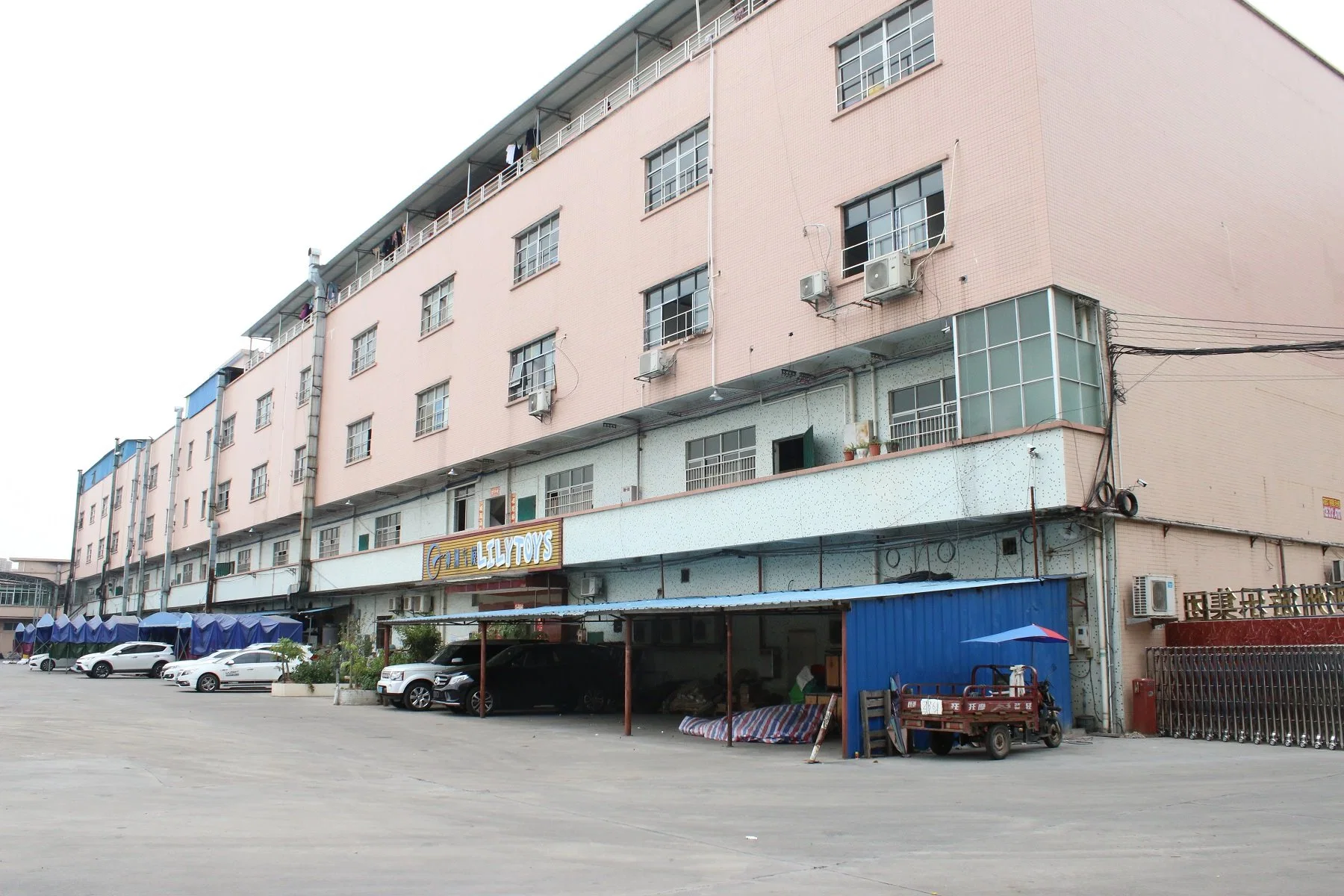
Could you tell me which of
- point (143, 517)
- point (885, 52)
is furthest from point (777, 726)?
point (143, 517)

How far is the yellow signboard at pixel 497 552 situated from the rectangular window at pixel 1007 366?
1356cm

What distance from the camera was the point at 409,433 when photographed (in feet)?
128

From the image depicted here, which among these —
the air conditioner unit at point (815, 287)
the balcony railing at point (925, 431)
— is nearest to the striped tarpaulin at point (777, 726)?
the balcony railing at point (925, 431)

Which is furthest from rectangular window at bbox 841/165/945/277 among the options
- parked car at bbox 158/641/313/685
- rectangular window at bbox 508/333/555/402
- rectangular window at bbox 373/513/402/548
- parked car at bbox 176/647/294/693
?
rectangular window at bbox 373/513/402/548

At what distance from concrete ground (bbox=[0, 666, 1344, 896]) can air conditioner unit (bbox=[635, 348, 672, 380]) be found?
34.4 feet

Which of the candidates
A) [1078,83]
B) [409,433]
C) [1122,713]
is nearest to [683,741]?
[1122,713]

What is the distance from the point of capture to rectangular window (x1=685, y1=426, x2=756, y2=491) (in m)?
25.4

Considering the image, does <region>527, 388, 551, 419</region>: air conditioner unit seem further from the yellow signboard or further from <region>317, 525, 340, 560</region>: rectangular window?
<region>317, 525, 340, 560</region>: rectangular window

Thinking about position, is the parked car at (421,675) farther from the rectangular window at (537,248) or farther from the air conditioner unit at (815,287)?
the rectangular window at (537,248)

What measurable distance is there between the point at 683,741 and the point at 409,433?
76.0 ft

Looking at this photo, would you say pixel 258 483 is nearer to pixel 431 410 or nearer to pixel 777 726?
pixel 431 410

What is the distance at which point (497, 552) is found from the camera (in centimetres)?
3200

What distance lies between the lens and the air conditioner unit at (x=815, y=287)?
21.7 meters

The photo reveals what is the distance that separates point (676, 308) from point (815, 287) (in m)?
5.74
